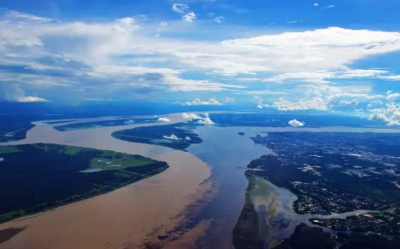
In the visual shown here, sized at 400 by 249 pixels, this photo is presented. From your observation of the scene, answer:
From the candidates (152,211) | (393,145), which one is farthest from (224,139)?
(152,211)

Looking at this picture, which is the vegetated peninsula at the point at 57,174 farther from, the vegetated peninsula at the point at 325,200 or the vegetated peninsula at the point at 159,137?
the vegetated peninsula at the point at 159,137

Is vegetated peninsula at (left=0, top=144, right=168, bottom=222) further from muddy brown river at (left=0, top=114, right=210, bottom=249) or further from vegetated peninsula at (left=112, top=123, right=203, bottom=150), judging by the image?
vegetated peninsula at (left=112, top=123, right=203, bottom=150)

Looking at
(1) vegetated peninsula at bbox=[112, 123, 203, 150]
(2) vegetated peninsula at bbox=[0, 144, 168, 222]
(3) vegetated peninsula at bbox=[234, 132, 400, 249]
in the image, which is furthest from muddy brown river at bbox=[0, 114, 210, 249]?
(1) vegetated peninsula at bbox=[112, 123, 203, 150]

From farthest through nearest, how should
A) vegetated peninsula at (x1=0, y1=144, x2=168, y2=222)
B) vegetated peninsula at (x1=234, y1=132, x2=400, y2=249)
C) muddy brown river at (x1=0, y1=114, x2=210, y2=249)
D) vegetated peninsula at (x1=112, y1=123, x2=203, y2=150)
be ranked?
vegetated peninsula at (x1=112, y1=123, x2=203, y2=150) → vegetated peninsula at (x1=0, y1=144, x2=168, y2=222) → vegetated peninsula at (x1=234, y1=132, x2=400, y2=249) → muddy brown river at (x1=0, y1=114, x2=210, y2=249)

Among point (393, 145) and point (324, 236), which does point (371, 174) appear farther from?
point (393, 145)

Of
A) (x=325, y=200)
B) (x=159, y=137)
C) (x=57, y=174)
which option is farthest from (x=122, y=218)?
(x=159, y=137)

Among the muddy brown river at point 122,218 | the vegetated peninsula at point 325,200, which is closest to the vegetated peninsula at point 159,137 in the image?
the vegetated peninsula at point 325,200
